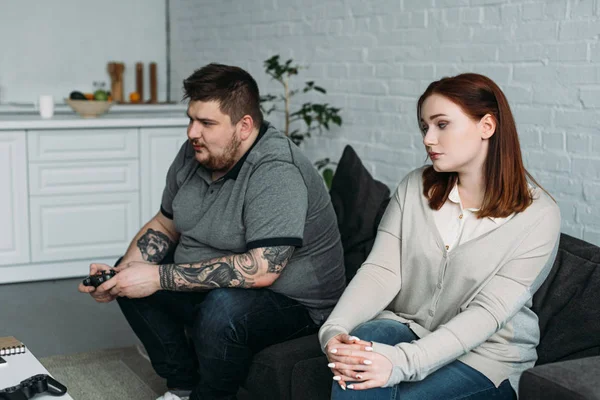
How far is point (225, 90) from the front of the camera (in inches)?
100

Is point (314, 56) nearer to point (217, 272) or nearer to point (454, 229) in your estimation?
point (217, 272)

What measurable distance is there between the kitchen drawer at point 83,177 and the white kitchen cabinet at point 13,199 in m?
0.06

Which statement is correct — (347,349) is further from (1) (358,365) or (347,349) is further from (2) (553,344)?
(2) (553,344)

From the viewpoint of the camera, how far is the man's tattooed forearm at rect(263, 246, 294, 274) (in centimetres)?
239

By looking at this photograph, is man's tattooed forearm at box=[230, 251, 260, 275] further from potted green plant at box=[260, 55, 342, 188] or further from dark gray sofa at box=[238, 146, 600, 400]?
potted green plant at box=[260, 55, 342, 188]

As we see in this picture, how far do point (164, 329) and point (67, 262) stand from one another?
2105 mm

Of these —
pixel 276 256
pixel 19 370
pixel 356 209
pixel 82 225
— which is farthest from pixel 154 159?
pixel 19 370

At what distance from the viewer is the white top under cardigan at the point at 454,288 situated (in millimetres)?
1929

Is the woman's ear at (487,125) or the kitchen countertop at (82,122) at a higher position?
the woman's ear at (487,125)

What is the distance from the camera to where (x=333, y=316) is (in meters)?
2.07

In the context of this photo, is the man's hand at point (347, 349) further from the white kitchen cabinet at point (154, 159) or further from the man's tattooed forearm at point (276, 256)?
the white kitchen cabinet at point (154, 159)

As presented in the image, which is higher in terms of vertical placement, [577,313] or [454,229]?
[454,229]

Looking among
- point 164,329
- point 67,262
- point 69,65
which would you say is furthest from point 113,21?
point 164,329

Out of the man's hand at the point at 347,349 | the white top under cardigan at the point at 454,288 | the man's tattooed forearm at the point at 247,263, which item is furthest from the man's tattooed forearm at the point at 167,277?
the man's hand at the point at 347,349
